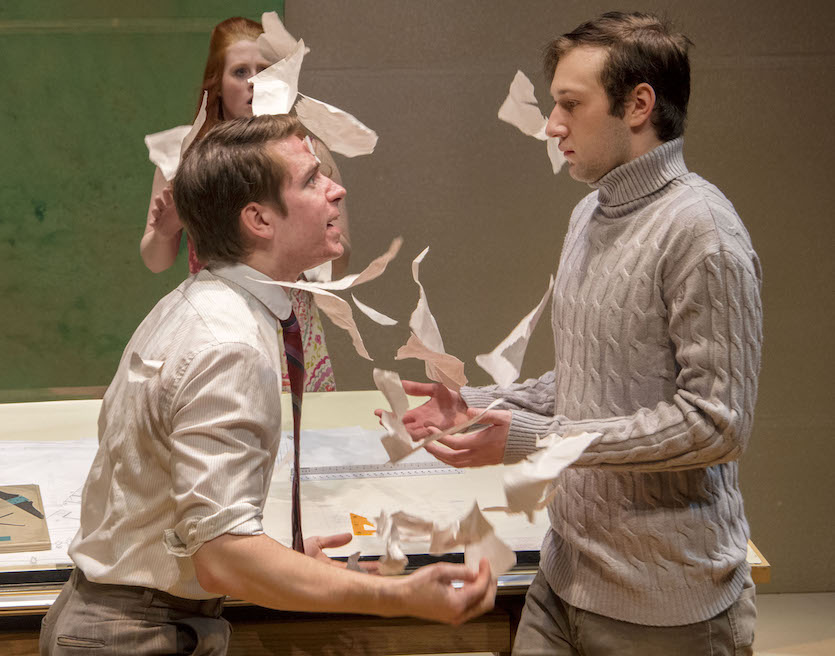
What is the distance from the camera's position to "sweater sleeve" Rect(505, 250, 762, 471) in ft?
4.39

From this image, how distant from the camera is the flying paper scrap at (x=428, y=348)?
1.43 meters

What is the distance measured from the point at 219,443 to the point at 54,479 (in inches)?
34.3

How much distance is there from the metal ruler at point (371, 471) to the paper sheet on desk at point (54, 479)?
465 mm

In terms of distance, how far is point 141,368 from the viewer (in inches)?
53.7

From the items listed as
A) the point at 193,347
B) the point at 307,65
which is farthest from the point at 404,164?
the point at 193,347

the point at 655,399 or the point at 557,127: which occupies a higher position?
the point at 557,127

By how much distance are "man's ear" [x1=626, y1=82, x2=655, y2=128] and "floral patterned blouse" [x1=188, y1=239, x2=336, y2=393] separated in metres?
1.22

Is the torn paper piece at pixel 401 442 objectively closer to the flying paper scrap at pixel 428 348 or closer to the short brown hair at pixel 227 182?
the flying paper scrap at pixel 428 348

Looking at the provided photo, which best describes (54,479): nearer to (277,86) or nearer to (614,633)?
(277,86)

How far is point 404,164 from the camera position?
350 cm

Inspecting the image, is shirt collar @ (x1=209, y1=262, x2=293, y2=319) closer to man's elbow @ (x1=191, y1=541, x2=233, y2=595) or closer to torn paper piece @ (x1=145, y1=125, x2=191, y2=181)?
torn paper piece @ (x1=145, y1=125, x2=191, y2=181)

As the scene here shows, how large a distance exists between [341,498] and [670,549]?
71 cm

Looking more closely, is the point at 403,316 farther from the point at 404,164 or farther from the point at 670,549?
the point at 670,549

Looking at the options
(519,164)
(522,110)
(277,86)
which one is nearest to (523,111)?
(522,110)
